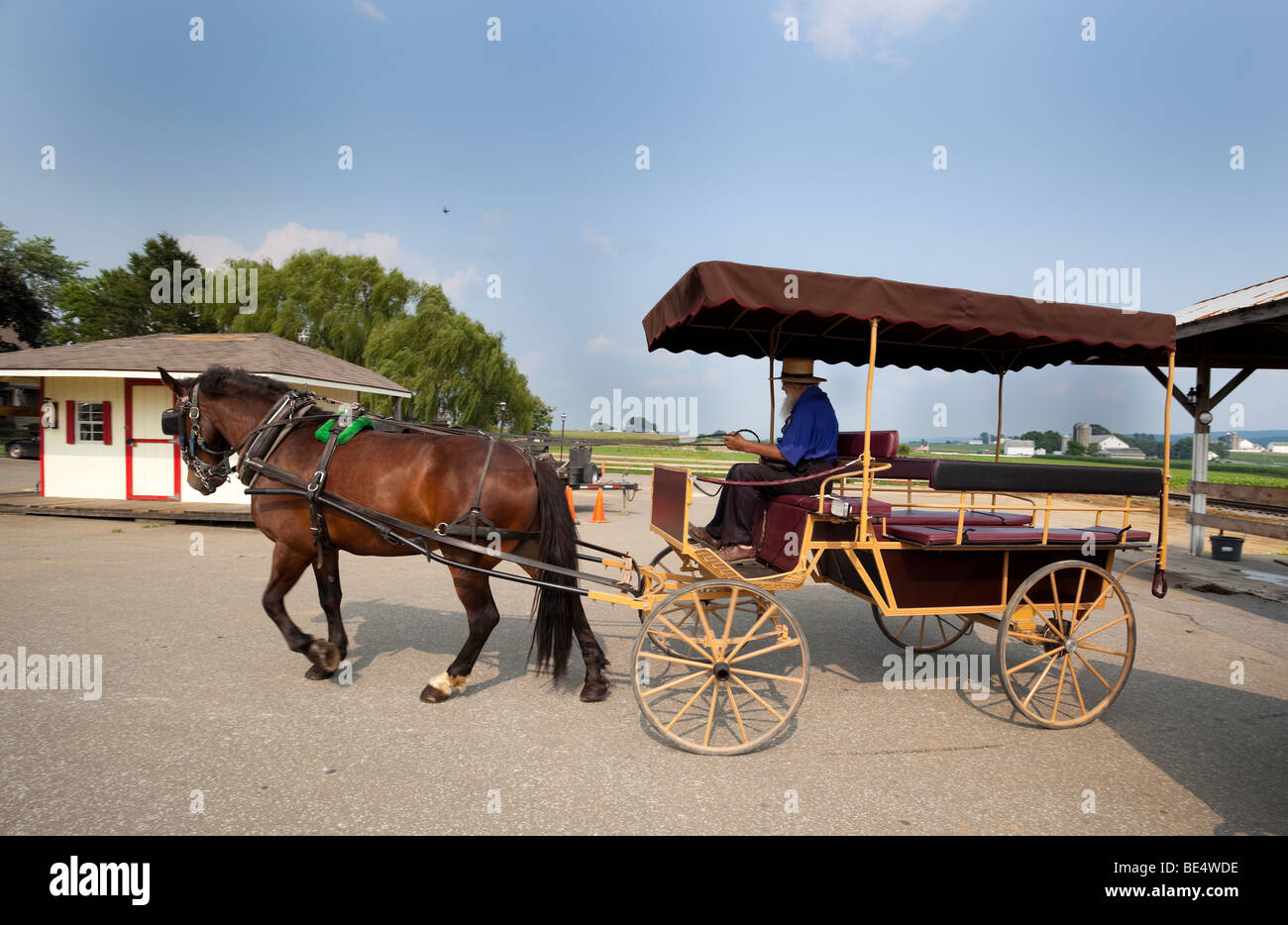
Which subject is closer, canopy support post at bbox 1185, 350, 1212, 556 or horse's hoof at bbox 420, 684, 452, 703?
horse's hoof at bbox 420, 684, 452, 703

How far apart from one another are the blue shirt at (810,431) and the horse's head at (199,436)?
413 cm

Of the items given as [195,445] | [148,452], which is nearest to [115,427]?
[148,452]

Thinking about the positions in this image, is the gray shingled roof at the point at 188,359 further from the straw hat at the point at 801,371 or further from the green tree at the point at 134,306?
the green tree at the point at 134,306

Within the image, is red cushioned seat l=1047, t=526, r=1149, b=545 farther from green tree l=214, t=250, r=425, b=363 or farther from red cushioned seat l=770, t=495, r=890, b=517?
green tree l=214, t=250, r=425, b=363

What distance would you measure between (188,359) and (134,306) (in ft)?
109

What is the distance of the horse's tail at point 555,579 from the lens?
417 cm

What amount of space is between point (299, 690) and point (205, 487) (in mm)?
1743

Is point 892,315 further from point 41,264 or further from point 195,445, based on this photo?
point 41,264

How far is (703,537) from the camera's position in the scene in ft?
15.3

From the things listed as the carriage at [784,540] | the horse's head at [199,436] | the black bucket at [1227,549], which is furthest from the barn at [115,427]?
the black bucket at [1227,549]
